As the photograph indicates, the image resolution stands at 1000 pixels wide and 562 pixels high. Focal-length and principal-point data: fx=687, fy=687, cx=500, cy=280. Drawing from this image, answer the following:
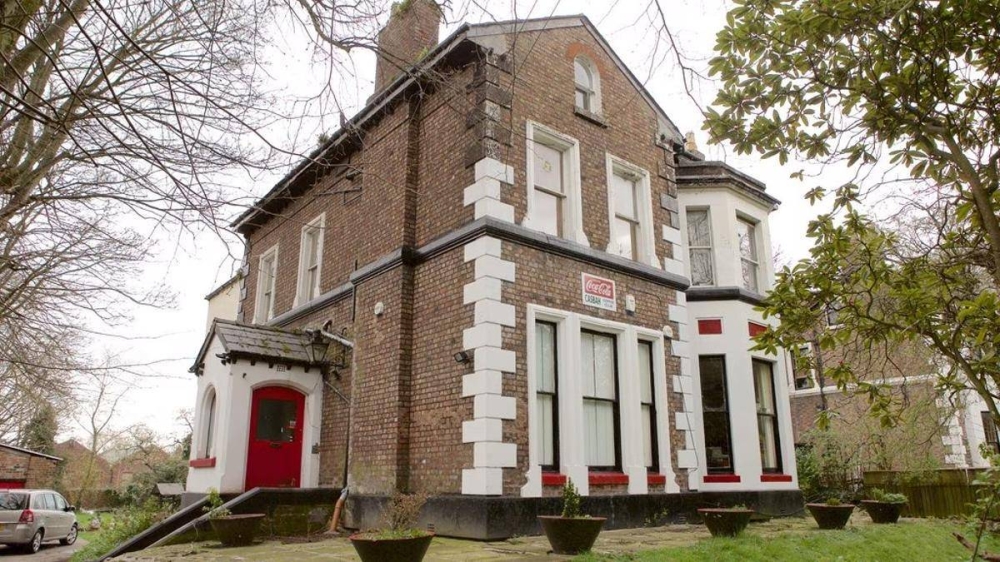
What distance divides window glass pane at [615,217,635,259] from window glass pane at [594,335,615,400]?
1.85 meters

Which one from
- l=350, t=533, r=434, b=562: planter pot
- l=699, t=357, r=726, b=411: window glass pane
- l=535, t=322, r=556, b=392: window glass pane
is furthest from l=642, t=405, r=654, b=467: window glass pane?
l=350, t=533, r=434, b=562: planter pot

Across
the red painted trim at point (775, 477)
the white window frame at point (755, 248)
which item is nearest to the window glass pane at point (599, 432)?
the red painted trim at point (775, 477)

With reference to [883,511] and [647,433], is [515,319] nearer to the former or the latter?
[647,433]

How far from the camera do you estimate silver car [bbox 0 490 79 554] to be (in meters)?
17.6

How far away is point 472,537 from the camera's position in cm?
944

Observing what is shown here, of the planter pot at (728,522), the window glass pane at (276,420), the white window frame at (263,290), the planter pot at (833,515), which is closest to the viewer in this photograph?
the planter pot at (728,522)

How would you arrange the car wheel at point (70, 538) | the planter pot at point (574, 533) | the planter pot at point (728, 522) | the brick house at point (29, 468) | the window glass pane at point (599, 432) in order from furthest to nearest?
1. the brick house at point (29, 468)
2. the car wheel at point (70, 538)
3. the window glass pane at point (599, 432)
4. the planter pot at point (728, 522)
5. the planter pot at point (574, 533)

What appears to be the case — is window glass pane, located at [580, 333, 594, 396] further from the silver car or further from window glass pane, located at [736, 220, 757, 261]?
the silver car

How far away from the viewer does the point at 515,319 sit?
1045 cm

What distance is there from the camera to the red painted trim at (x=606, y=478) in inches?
426

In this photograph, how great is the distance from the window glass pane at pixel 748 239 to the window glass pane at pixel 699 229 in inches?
36.9

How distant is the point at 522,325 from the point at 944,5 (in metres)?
6.73

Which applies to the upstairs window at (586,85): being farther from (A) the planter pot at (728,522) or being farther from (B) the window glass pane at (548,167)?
(A) the planter pot at (728,522)

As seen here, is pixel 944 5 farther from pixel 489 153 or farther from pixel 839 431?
pixel 839 431
